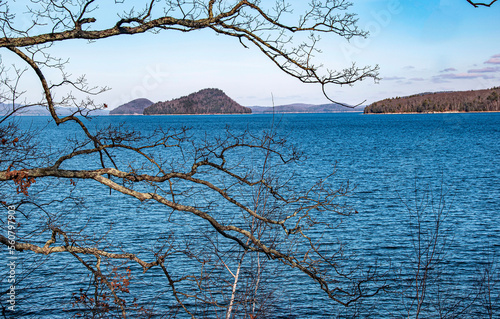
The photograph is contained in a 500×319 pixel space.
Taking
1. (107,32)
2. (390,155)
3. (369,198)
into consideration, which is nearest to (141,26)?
(107,32)

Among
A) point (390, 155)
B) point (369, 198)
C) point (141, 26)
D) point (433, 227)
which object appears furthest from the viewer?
point (390, 155)

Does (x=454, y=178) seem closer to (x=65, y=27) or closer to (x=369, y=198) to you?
(x=369, y=198)

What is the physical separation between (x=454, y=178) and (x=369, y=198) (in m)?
13.0

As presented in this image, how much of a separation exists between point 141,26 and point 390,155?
5479cm

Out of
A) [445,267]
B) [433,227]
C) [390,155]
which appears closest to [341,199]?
[433,227]

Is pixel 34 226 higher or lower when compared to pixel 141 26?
lower

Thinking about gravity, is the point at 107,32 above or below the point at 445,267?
above

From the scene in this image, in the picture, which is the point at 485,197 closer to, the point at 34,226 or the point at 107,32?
the point at 34,226

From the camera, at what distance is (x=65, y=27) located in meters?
6.10

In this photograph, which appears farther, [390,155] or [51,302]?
[390,155]

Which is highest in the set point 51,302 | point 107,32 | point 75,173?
point 107,32

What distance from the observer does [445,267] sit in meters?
17.1

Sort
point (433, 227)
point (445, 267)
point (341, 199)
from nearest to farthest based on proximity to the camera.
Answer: point (445, 267), point (433, 227), point (341, 199)

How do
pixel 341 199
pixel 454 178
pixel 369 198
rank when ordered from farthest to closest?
pixel 454 178, pixel 369 198, pixel 341 199
